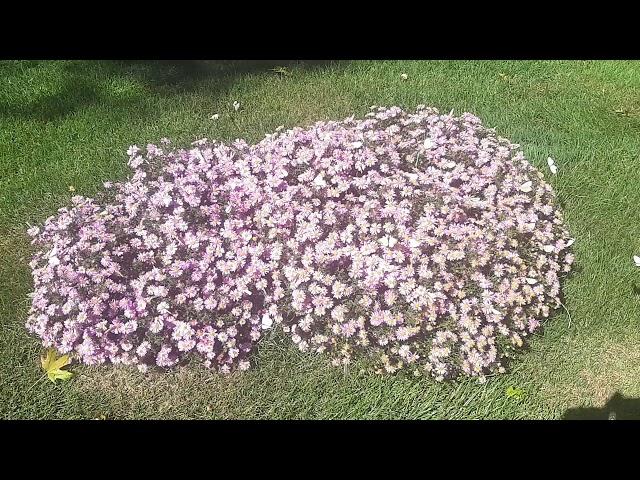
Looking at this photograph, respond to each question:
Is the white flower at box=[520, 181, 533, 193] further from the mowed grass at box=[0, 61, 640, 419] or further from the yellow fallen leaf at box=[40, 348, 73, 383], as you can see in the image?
the yellow fallen leaf at box=[40, 348, 73, 383]

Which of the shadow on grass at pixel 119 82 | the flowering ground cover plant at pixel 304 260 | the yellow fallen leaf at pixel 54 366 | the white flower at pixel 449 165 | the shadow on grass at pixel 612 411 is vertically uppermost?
the shadow on grass at pixel 119 82

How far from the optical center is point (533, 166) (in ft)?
7.27

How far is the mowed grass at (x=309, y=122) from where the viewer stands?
201cm

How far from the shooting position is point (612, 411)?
204cm

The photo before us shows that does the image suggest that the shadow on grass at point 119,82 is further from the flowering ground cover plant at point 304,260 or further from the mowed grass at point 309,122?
the flowering ground cover plant at point 304,260

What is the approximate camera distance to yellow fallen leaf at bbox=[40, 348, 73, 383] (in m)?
1.98

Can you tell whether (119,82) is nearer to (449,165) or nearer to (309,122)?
(309,122)

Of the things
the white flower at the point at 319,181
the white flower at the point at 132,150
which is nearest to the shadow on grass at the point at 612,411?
the white flower at the point at 319,181

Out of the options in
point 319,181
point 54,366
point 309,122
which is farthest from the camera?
point 309,122

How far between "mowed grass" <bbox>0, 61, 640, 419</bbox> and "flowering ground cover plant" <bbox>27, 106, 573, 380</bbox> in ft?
0.22

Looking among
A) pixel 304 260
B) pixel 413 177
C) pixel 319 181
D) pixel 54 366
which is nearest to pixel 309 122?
pixel 319 181

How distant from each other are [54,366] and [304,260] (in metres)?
0.86
